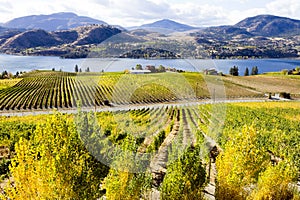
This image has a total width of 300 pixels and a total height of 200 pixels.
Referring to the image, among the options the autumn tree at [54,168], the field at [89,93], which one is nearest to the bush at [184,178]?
the autumn tree at [54,168]

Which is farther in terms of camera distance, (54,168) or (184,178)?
(184,178)

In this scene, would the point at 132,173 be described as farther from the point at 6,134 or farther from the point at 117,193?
the point at 6,134

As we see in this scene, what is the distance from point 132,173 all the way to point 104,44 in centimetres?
509

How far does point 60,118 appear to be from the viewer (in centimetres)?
869

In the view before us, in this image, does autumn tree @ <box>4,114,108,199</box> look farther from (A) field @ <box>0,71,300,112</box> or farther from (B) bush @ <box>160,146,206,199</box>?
(A) field @ <box>0,71,300,112</box>

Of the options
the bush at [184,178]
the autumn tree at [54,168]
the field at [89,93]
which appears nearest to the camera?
the autumn tree at [54,168]

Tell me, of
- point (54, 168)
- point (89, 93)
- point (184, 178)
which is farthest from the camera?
point (89, 93)

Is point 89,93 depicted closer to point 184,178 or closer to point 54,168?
point 184,178

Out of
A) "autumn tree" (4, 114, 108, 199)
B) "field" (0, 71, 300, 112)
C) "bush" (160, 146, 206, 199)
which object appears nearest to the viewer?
"autumn tree" (4, 114, 108, 199)

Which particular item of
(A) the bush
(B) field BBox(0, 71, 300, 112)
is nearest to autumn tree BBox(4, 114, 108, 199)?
(A) the bush

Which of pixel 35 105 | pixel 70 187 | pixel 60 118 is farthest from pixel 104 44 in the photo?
pixel 35 105

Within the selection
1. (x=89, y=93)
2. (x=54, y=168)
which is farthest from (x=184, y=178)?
(x=89, y=93)

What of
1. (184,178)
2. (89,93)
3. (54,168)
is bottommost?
(89,93)

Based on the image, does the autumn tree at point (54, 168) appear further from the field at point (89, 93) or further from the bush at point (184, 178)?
the field at point (89, 93)
